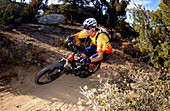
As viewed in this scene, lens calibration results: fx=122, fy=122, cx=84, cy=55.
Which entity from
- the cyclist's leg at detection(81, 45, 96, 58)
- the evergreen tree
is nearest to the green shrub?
the cyclist's leg at detection(81, 45, 96, 58)

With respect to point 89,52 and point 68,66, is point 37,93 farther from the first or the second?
point 89,52

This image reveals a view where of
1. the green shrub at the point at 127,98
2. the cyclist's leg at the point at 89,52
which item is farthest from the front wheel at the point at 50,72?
the green shrub at the point at 127,98

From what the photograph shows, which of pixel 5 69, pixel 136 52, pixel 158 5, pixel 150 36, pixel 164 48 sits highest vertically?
pixel 158 5

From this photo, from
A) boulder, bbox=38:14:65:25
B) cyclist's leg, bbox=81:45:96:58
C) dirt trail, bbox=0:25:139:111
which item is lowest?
dirt trail, bbox=0:25:139:111

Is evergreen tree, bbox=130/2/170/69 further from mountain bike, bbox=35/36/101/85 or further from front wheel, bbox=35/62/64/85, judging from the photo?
front wheel, bbox=35/62/64/85

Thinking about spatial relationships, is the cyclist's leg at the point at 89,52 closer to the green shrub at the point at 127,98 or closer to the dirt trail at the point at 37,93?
the dirt trail at the point at 37,93

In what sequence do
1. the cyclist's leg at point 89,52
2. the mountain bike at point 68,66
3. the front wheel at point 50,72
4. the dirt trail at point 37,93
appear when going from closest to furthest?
1. the dirt trail at point 37,93
2. the front wheel at point 50,72
3. the mountain bike at point 68,66
4. the cyclist's leg at point 89,52

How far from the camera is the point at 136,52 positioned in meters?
8.20

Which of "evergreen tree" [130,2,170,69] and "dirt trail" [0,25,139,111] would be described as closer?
"dirt trail" [0,25,139,111]

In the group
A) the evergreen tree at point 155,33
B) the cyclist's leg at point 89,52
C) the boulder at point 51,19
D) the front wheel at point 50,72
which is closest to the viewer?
the front wheel at point 50,72

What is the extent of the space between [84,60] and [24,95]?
242 centimetres

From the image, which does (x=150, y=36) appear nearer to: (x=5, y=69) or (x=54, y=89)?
(x=54, y=89)

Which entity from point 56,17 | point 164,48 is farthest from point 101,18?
point 164,48

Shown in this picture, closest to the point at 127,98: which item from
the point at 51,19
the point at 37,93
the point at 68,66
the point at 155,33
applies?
the point at 68,66
